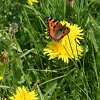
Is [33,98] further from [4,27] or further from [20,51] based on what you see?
[4,27]

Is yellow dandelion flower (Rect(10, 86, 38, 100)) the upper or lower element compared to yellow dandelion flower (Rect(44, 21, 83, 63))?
lower

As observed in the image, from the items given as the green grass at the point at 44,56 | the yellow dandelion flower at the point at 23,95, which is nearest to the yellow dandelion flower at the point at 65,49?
the green grass at the point at 44,56

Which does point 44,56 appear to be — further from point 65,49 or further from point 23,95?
point 23,95

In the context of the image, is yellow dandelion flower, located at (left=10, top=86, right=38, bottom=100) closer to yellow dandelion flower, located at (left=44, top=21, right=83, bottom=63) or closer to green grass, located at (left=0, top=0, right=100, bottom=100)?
green grass, located at (left=0, top=0, right=100, bottom=100)

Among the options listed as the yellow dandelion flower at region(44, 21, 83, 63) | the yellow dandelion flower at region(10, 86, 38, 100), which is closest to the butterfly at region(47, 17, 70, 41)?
the yellow dandelion flower at region(44, 21, 83, 63)

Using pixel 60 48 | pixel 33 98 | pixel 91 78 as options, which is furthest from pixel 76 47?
pixel 33 98

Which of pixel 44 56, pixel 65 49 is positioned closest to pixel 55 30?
pixel 65 49

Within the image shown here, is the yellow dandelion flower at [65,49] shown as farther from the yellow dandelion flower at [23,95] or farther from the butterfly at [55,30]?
the yellow dandelion flower at [23,95]

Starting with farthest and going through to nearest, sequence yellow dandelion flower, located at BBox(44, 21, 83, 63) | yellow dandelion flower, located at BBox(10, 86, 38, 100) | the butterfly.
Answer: yellow dandelion flower, located at BBox(44, 21, 83, 63) < the butterfly < yellow dandelion flower, located at BBox(10, 86, 38, 100)
